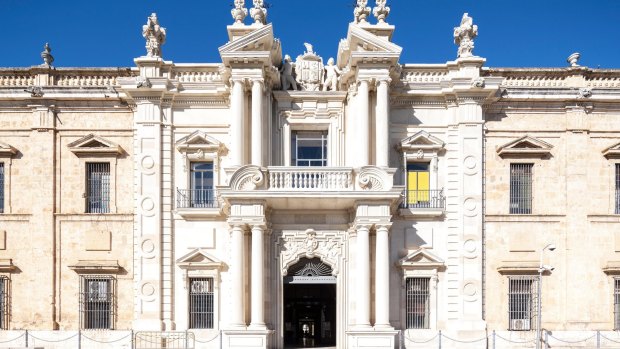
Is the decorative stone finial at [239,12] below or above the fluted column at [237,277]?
above

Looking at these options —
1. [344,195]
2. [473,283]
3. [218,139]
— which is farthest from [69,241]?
[473,283]

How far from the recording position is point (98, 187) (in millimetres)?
26781

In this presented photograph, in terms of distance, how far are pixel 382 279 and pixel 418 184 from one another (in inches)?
173

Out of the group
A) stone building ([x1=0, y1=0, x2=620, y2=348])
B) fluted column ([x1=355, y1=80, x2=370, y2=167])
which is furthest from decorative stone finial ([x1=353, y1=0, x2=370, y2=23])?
fluted column ([x1=355, y1=80, x2=370, y2=167])

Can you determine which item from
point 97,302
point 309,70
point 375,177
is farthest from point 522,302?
point 97,302

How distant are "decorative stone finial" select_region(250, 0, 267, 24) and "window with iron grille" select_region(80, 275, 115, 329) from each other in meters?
11.4

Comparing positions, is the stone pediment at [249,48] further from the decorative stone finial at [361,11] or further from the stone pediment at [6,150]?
the stone pediment at [6,150]

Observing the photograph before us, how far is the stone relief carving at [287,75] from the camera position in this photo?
27.0 m

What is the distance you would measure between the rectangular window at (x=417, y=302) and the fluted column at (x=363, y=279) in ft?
7.67

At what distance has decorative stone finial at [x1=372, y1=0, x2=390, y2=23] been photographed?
26.3m

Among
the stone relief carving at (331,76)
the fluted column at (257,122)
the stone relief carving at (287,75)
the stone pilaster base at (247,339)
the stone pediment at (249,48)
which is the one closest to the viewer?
the stone pilaster base at (247,339)

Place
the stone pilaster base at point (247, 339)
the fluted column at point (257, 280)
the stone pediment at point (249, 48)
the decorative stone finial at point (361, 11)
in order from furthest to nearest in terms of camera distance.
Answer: the decorative stone finial at point (361, 11) → the stone pediment at point (249, 48) → the fluted column at point (257, 280) → the stone pilaster base at point (247, 339)

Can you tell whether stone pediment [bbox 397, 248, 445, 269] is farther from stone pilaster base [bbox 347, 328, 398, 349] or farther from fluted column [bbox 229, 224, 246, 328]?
fluted column [bbox 229, 224, 246, 328]

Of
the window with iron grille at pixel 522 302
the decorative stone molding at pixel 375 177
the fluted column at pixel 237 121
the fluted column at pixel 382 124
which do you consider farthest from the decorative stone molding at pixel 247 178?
the window with iron grille at pixel 522 302
